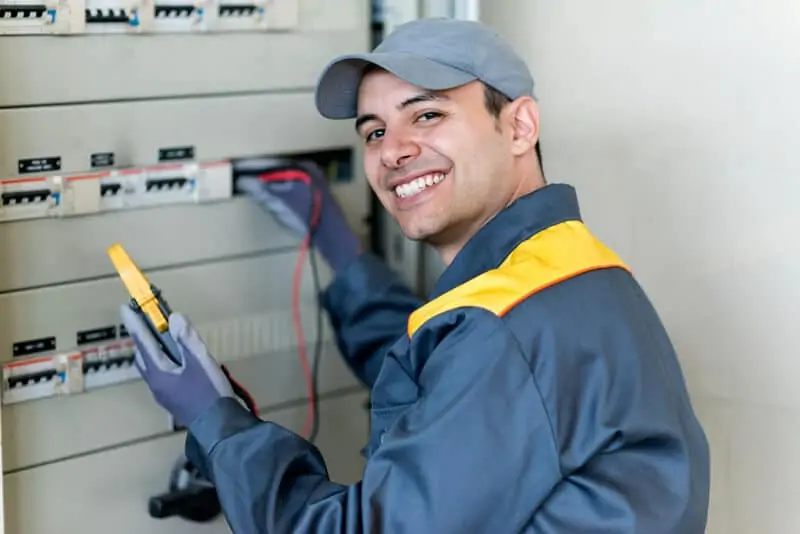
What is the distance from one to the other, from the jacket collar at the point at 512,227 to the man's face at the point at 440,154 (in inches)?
2.0

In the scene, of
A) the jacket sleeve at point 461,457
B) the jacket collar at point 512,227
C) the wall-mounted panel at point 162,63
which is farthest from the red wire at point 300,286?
the jacket sleeve at point 461,457

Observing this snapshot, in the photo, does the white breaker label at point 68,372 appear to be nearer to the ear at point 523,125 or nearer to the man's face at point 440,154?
the man's face at point 440,154

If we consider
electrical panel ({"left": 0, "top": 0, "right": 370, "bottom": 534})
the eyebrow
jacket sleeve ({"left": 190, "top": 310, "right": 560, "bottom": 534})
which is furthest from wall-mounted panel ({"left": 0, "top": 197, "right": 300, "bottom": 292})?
jacket sleeve ({"left": 190, "top": 310, "right": 560, "bottom": 534})

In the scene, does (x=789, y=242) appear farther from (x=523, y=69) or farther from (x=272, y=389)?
(x=272, y=389)

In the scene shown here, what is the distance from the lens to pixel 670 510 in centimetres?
126

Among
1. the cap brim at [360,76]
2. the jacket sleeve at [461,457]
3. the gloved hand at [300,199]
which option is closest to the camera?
the jacket sleeve at [461,457]

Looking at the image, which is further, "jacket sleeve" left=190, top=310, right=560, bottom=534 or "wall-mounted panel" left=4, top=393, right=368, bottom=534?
"wall-mounted panel" left=4, top=393, right=368, bottom=534

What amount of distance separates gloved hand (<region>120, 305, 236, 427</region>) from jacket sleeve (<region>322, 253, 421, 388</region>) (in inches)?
11.8

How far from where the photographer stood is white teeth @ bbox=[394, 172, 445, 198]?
4.61 feet

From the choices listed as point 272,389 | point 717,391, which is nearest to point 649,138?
point 717,391

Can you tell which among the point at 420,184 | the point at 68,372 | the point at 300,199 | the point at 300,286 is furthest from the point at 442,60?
the point at 68,372

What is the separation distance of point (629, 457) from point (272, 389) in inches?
25.4

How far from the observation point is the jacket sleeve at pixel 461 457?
45.7 inches

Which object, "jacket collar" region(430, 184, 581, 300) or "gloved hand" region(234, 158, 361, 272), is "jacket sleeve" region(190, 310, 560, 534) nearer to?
"jacket collar" region(430, 184, 581, 300)
